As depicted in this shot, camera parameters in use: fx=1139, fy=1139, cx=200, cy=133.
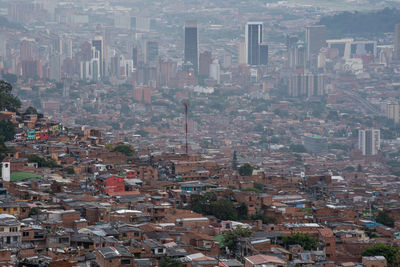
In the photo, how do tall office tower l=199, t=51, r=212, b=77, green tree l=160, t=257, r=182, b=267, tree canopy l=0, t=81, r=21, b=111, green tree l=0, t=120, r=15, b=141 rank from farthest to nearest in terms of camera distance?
tall office tower l=199, t=51, r=212, b=77
tree canopy l=0, t=81, r=21, b=111
green tree l=0, t=120, r=15, b=141
green tree l=160, t=257, r=182, b=267

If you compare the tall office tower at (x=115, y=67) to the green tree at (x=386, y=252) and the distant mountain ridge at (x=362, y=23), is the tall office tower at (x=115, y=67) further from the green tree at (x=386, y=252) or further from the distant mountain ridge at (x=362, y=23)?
the green tree at (x=386, y=252)

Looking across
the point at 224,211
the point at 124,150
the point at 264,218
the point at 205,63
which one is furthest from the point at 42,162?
the point at 205,63

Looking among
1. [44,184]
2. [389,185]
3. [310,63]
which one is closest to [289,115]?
[310,63]

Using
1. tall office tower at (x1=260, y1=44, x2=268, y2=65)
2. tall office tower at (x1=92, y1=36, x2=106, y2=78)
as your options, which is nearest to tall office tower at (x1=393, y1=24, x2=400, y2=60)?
tall office tower at (x1=260, y1=44, x2=268, y2=65)

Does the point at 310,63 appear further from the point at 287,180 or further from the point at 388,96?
the point at 287,180

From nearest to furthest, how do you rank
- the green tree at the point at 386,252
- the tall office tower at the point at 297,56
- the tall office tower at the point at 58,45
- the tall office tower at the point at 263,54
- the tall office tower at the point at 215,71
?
the green tree at the point at 386,252 → the tall office tower at the point at 215,71 → the tall office tower at the point at 58,45 → the tall office tower at the point at 297,56 → the tall office tower at the point at 263,54

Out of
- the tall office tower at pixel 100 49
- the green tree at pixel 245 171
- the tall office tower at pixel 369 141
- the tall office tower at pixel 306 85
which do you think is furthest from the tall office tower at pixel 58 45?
the green tree at pixel 245 171

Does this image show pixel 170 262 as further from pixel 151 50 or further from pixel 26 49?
pixel 151 50

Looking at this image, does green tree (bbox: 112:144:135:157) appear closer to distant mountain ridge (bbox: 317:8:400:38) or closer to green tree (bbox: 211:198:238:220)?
green tree (bbox: 211:198:238:220)
